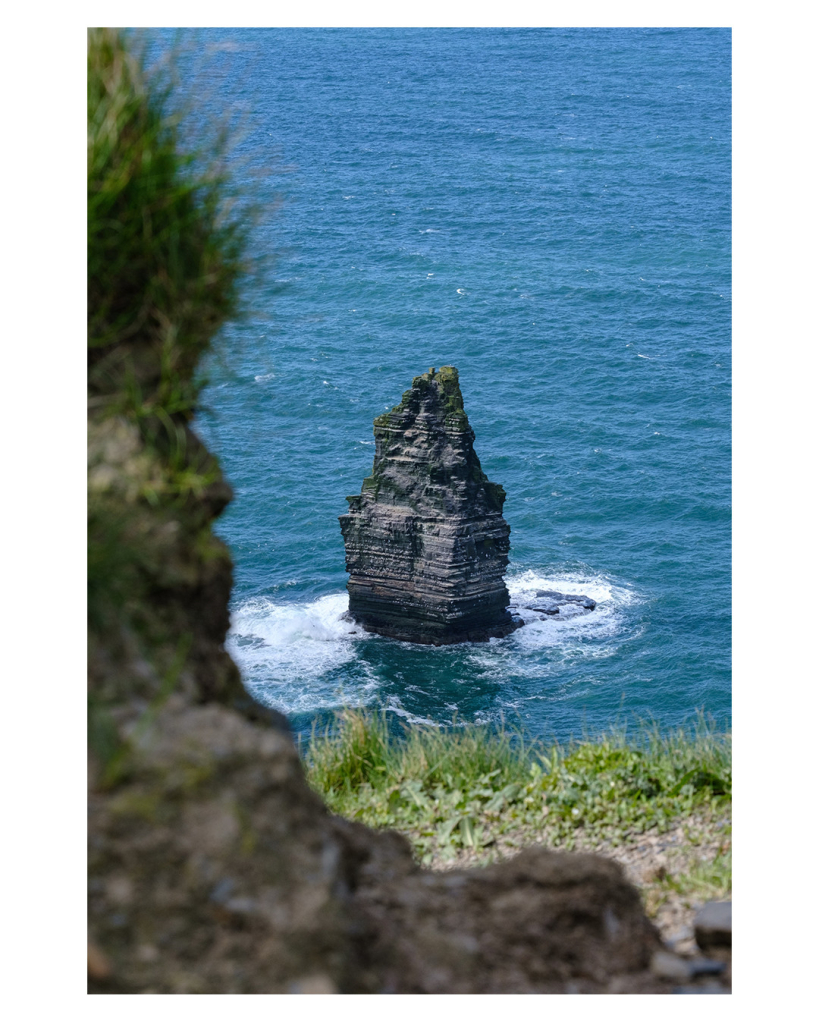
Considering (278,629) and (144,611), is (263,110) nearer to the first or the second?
(278,629)

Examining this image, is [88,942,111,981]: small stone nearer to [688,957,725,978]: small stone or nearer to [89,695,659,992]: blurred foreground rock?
[89,695,659,992]: blurred foreground rock

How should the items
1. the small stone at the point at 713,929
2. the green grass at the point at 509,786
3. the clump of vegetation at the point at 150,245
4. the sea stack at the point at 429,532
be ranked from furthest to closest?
the sea stack at the point at 429,532 < the green grass at the point at 509,786 < the small stone at the point at 713,929 < the clump of vegetation at the point at 150,245

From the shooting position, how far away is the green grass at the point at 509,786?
34.8ft

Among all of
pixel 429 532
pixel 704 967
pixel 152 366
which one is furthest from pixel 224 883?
pixel 429 532

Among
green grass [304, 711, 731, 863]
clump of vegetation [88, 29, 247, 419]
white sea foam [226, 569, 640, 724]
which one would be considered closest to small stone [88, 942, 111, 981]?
clump of vegetation [88, 29, 247, 419]

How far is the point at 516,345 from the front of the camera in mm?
98812

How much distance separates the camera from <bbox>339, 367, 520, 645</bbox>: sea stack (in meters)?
64.5

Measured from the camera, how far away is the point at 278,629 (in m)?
67.9

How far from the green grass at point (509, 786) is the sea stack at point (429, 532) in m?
51.8

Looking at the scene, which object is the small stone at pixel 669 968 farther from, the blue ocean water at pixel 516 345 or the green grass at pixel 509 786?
the blue ocean water at pixel 516 345

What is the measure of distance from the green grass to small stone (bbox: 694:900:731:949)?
2848 millimetres

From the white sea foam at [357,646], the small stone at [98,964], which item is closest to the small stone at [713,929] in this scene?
the small stone at [98,964]

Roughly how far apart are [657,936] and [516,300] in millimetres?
99224

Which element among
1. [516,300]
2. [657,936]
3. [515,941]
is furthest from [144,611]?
[516,300]
